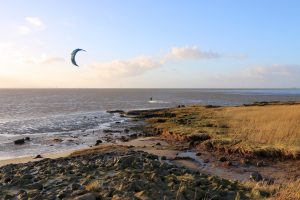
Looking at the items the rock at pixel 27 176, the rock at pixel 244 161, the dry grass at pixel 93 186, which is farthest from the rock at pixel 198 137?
the dry grass at pixel 93 186

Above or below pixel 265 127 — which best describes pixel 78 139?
below

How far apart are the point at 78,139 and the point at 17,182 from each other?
19964 millimetres

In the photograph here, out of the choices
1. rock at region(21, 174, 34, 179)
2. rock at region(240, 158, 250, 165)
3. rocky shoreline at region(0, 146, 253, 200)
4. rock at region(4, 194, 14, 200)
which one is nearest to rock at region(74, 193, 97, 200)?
rocky shoreline at region(0, 146, 253, 200)

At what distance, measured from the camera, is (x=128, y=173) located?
42.2ft

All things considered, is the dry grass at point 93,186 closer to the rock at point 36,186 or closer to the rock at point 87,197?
the rock at point 87,197

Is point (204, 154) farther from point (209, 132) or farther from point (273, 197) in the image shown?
point (273, 197)

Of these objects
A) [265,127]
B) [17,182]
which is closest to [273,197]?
[17,182]

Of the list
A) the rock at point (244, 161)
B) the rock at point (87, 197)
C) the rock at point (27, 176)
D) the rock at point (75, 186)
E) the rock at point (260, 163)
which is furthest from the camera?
the rock at point (244, 161)

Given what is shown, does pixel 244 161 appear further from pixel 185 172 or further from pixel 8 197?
pixel 8 197

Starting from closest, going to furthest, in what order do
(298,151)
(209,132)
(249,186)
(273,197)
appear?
(273,197) < (249,186) < (298,151) < (209,132)

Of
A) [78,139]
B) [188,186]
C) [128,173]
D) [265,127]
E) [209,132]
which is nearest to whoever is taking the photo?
[188,186]

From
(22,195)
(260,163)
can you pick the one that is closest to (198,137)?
(260,163)

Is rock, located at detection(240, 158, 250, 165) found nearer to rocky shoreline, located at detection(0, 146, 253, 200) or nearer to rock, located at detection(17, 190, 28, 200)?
rocky shoreline, located at detection(0, 146, 253, 200)

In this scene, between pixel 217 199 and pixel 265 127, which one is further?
pixel 265 127
